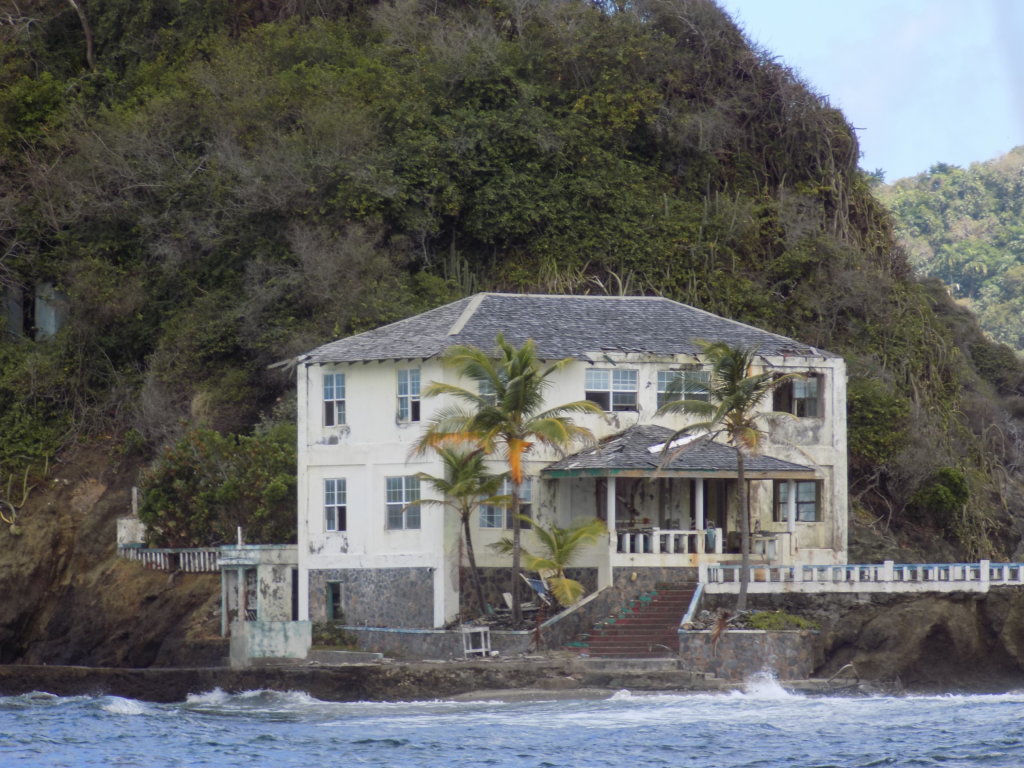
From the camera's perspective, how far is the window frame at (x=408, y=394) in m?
46.6

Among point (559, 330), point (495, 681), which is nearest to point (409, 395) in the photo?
point (559, 330)

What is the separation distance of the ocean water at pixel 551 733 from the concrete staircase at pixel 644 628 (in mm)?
1587

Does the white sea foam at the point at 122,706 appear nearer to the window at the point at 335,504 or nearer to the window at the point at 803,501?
the window at the point at 335,504

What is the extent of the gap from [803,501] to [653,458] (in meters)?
5.78

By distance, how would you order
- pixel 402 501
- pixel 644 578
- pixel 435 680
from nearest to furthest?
pixel 435 680, pixel 644 578, pixel 402 501

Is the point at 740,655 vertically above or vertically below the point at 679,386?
below

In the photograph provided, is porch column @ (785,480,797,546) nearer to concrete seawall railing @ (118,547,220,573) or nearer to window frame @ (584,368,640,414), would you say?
window frame @ (584,368,640,414)

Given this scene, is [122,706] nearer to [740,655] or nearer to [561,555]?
[561,555]

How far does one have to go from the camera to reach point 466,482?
44125mm

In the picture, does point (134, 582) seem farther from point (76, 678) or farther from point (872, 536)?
point (872, 536)

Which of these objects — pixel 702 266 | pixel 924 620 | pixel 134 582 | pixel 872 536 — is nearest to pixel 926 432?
pixel 872 536

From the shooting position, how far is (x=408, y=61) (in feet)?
205

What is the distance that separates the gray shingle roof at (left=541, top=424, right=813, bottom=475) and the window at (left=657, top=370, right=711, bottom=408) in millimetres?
893

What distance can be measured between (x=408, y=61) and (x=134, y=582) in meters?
19.9
